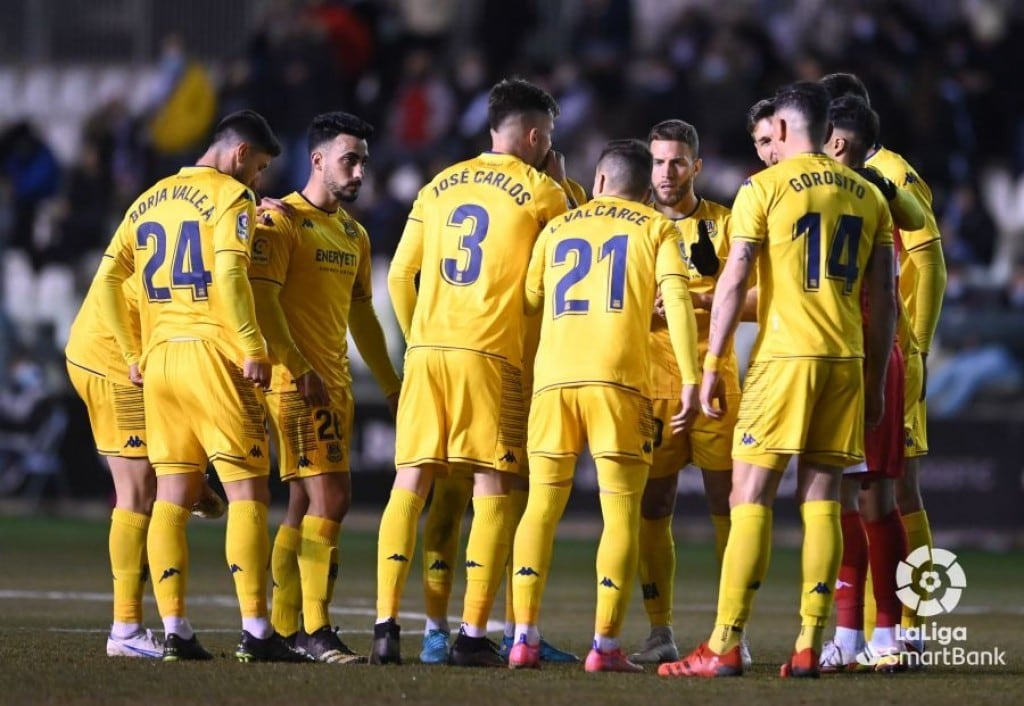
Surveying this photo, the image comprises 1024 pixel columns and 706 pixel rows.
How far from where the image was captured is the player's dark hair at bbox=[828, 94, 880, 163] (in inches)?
358

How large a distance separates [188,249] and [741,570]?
3.10 metres

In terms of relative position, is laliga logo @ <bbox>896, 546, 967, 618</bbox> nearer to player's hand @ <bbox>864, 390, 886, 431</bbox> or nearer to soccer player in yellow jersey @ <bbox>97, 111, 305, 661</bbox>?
player's hand @ <bbox>864, 390, 886, 431</bbox>

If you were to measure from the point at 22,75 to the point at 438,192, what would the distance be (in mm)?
19393

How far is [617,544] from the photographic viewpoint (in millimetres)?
8586

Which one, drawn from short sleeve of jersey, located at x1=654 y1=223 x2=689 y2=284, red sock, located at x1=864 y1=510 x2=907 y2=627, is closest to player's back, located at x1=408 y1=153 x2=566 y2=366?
short sleeve of jersey, located at x1=654 y1=223 x2=689 y2=284

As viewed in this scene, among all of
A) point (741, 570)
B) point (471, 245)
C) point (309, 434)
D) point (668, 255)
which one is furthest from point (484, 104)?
point (741, 570)

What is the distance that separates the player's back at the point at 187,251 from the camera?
8.97m

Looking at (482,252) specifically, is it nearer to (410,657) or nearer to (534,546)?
(534,546)

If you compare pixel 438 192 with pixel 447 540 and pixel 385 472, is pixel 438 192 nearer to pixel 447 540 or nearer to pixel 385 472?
pixel 447 540

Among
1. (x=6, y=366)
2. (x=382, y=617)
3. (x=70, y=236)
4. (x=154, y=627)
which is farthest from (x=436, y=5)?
(x=382, y=617)

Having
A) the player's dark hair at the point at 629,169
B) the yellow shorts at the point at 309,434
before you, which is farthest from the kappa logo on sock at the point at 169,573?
the player's dark hair at the point at 629,169

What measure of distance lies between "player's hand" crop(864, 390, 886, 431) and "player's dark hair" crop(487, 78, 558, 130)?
2137mm

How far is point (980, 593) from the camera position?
1387 cm

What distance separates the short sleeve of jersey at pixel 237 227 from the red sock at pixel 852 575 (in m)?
3.24
